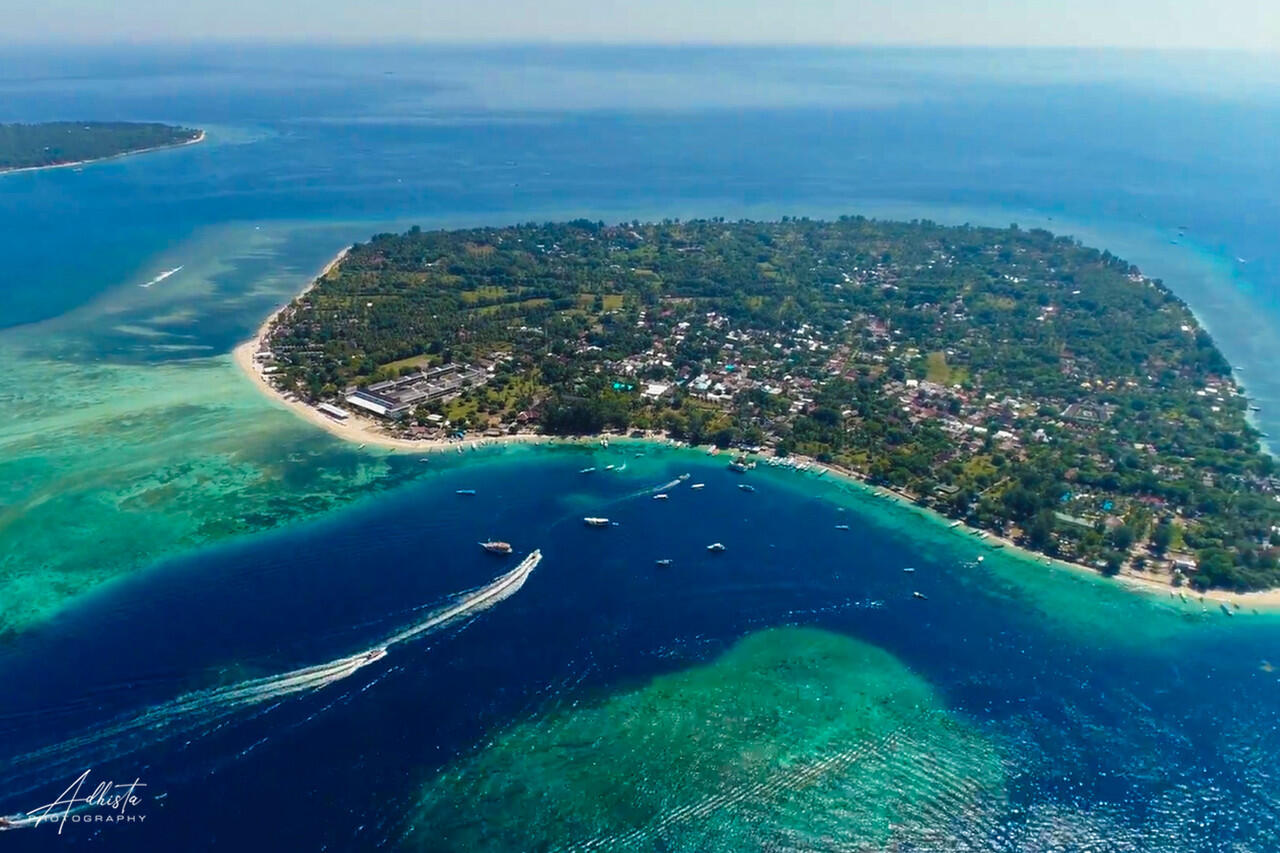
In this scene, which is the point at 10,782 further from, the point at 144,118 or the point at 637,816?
the point at 144,118

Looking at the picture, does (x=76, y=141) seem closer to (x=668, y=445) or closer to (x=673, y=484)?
(x=668, y=445)

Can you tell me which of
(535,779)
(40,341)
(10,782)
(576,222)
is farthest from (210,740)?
(576,222)

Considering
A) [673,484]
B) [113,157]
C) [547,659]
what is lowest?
[547,659]

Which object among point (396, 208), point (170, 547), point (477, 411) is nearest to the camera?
point (170, 547)

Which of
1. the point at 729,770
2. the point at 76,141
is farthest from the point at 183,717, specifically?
the point at 76,141

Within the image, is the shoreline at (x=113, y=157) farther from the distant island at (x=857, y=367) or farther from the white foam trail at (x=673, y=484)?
the white foam trail at (x=673, y=484)

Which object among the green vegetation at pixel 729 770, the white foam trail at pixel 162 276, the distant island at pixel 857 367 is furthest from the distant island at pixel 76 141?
the green vegetation at pixel 729 770

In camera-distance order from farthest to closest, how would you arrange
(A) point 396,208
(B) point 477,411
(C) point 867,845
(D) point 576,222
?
(A) point 396,208 → (D) point 576,222 → (B) point 477,411 → (C) point 867,845
